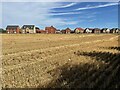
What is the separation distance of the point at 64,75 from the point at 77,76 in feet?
1.92

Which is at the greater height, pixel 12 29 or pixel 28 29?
pixel 28 29

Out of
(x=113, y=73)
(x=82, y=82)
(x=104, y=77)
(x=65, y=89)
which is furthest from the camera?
(x=113, y=73)

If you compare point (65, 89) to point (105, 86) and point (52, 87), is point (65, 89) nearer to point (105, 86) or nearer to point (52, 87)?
point (52, 87)

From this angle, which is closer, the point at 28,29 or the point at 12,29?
the point at 12,29

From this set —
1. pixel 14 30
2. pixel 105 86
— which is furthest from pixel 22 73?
pixel 14 30

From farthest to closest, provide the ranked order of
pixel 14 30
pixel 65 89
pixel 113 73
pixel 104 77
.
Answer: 1. pixel 14 30
2. pixel 113 73
3. pixel 104 77
4. pixel 65 89

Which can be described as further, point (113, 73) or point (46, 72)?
point (46, 72)

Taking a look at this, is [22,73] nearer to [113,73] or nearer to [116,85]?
[113,73]

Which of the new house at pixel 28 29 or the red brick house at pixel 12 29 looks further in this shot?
the new house at pixel 28 29

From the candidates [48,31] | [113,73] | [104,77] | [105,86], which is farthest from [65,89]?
[48,31]

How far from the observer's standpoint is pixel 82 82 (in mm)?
8172

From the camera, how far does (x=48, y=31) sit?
151m

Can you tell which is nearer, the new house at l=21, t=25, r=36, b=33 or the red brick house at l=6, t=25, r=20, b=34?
the red brick house at l=6, t=25, r=20, b=34

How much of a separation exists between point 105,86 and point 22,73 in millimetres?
4355
